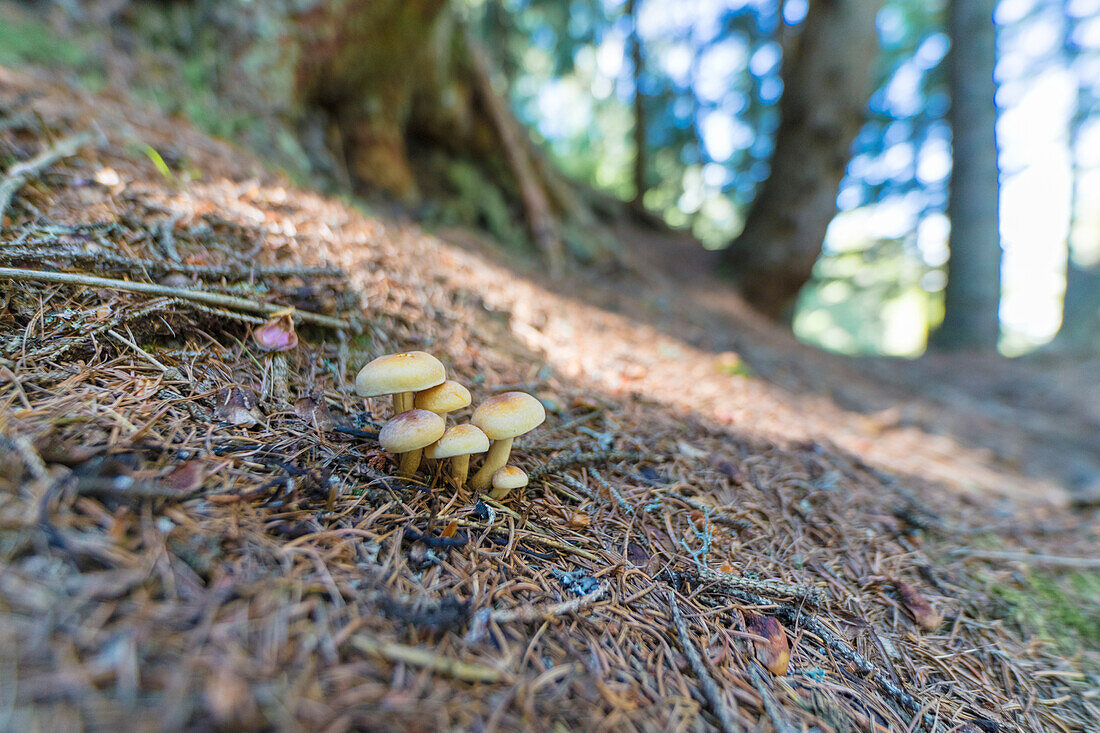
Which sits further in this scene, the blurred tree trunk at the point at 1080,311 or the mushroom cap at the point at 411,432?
the blurred tree trunk at the point at 1080,311

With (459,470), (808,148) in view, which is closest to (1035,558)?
(459,470)

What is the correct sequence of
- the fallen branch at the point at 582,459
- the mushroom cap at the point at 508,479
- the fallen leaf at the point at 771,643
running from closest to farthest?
the fallen leaf at the point at 771,643 → the mushroom cap at the point at 508,479 → the fallen branch at the point at 582,459

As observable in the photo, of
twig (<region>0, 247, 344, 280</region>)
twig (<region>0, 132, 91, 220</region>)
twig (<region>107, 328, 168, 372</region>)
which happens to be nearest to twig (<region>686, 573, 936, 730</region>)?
twig (<region>107, 328, 168, 372</region>)

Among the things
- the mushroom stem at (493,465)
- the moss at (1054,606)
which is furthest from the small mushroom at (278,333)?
the moss at (1054,606)

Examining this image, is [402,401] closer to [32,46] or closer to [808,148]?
[32,46]

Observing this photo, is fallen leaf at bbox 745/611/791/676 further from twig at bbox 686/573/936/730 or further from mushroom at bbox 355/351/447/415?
mushroom at bbox 355/351/447/415

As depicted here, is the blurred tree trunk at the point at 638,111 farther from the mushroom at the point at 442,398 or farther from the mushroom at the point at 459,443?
the mushroom at the point at 459,443

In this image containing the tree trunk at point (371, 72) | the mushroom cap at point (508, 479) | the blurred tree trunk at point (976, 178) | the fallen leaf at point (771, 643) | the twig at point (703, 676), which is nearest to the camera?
the twig at point (703, 676)

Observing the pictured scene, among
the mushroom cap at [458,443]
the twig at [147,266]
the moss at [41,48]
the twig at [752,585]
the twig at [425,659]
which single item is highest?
the moss at [41,48]
